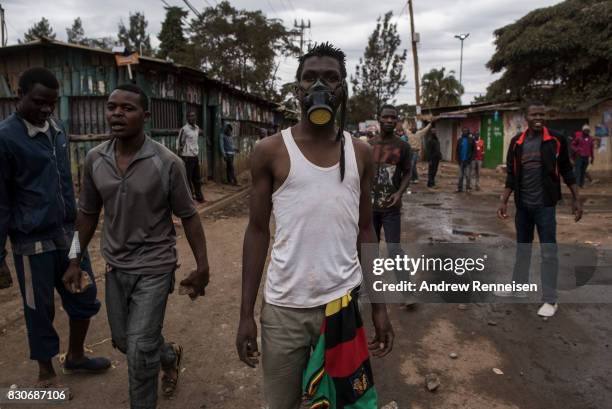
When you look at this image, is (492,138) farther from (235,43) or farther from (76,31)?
(76,31)

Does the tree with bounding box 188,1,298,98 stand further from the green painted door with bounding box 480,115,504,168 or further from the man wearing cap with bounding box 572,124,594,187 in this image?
the man wearing cap with bounding box 572,124,594,187

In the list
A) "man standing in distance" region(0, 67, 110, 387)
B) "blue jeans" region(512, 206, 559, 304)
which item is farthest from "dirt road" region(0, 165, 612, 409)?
"man standing in distance" region(0, 67, 110, 387)

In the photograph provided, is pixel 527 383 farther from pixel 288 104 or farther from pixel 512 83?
pixel 288 104

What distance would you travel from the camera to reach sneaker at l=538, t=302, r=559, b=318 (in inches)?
176

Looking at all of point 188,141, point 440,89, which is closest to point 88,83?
point 188,141

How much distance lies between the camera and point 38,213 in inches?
122

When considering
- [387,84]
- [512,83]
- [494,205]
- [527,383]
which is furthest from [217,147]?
[387,84]

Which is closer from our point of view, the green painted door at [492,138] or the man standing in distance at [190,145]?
the man standing in distance at [190,145]

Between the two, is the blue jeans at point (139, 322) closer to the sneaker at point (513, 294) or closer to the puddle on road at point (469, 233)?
the sneaker at point (513, 294)

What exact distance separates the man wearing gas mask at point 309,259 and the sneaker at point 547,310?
3.17 m

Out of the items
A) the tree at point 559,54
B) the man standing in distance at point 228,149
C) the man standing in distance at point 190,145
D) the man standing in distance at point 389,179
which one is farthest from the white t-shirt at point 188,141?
the tree at point 559,54

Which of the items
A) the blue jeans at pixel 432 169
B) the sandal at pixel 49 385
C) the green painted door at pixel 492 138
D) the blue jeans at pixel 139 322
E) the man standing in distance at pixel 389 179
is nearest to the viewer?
the blue jeans at pixel 139 322

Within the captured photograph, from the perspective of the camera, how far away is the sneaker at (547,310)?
4462 mm

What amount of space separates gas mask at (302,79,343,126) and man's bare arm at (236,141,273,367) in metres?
0.21
